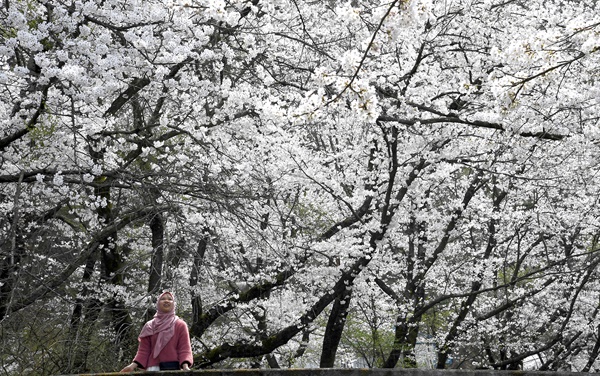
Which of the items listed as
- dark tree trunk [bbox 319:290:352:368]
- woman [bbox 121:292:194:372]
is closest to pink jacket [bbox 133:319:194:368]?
woman [bbox 121:292:194:372]

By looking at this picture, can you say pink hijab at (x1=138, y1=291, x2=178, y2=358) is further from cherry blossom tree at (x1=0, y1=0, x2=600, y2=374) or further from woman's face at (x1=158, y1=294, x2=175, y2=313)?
cherry blossom tree at (x1=0, y1=0, x2=600, y2=374)

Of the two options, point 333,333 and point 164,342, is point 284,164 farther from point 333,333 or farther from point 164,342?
point 164,342

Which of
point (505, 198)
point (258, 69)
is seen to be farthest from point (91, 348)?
point (505, 198)

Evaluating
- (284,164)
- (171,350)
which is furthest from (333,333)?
(171,350)

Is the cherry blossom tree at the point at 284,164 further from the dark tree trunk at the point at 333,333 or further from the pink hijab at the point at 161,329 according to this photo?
the pink hijab at the point at 161,329

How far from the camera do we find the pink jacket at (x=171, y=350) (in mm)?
6285

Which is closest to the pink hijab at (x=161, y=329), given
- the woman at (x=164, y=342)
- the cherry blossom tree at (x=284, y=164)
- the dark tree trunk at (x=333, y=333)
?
the woman at (x=164, y=342)

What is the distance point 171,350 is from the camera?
6.29 meters

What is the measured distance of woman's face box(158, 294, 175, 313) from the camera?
6.27 meters

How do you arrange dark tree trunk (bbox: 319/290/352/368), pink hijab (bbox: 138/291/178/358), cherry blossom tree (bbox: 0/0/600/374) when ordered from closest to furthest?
pink hijab (bbox: 138/291/178/358)
cherry blossom tree (bbox: 0/0/600/374)
dark tree trunk (bbox: 319/290/352/368)

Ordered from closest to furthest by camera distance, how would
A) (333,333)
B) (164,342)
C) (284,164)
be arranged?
(164,342), (284,164), (333,333)

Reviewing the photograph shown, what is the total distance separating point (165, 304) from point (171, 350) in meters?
0.40

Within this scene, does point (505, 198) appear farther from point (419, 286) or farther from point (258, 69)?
point (258, 69)

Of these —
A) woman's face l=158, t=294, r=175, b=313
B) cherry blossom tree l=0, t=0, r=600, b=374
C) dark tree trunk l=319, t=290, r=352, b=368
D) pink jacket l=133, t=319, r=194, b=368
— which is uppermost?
cherry blossom tree l=0, t=0, r=600, b=374
